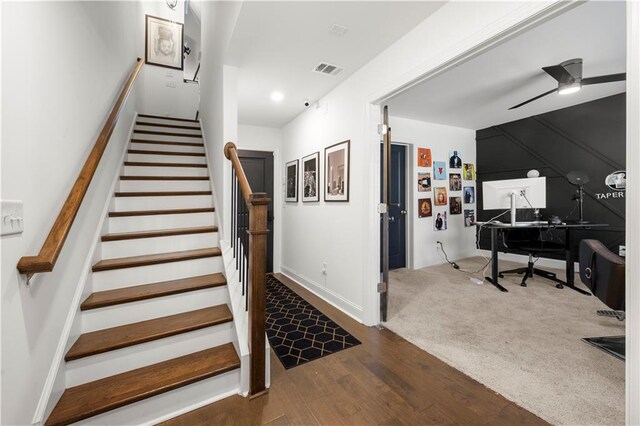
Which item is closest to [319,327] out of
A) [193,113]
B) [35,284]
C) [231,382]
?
[231,382]

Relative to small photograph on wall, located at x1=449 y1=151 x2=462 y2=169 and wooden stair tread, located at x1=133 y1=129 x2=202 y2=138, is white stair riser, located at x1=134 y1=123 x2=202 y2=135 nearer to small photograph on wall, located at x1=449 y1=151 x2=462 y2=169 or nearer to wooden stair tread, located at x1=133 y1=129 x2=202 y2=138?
wooden stair tread, located at x1=133 y1=129 x2=202 y2=138

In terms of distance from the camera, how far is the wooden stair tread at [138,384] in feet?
4.18

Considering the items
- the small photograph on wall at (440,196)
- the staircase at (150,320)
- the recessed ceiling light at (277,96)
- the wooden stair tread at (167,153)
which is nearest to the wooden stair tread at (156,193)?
the staircase at (150,320)

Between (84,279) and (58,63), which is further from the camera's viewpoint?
(84,279)

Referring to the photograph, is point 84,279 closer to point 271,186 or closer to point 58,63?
point 58,63

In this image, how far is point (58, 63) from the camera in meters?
1.40

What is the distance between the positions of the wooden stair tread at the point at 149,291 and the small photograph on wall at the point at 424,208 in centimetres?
373

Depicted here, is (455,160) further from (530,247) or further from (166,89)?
(166,89)

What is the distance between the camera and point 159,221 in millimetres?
2457

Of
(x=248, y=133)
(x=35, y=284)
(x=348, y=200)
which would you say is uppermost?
(x=248, y=133)

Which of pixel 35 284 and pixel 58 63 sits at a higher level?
pixel 58 63

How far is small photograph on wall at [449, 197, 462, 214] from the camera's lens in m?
5.10

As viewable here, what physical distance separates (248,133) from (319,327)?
11.2 feet

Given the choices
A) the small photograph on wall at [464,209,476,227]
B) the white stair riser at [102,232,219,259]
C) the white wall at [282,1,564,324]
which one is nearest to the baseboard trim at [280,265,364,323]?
the white wall at [282,1,564,324]
